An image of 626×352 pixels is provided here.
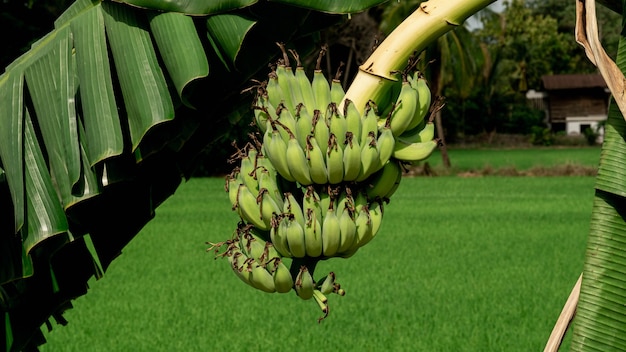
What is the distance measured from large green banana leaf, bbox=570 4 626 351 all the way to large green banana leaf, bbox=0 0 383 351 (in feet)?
1.62

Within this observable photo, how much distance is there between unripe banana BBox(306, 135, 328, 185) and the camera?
1.31 meters

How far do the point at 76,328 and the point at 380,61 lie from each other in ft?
16.8

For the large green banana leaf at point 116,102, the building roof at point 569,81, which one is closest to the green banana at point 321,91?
the large green banana leaf at point 116,102

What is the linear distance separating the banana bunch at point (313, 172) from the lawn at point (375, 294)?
400 centimetres

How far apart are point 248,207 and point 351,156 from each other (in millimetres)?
193

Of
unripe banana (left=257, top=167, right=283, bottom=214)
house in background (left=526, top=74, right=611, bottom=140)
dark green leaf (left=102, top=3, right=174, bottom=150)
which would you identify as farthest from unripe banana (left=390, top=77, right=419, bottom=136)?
house in background (left=526, top=74, right=611, bottom=140)

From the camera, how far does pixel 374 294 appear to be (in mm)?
7043

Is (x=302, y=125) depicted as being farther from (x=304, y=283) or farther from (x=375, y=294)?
(x=375, y=294)

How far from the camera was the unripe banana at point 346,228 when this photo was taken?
51.8 inches

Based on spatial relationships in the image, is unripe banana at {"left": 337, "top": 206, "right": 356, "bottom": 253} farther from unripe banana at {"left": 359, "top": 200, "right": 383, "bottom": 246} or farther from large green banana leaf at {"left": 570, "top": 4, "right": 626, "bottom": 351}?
large green banana leaf at {"left": 570, "top": 4, "right": 626, "bottom": 351}

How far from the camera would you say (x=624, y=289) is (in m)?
1.38

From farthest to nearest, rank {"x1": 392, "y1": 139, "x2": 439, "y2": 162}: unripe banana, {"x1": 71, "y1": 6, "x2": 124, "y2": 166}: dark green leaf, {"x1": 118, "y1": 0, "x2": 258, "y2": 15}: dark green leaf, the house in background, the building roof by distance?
1. the house in background
2. the building roof
3. {"x1": 71, "y1": 6, "x2": 124, "y2": 166}: dark green leaf
4. {"x1": 118, "y1": 0, "x2": 258, "y2": 15}: dark green leaf
5. {"x1": 392, "y1": 139, "x2": 439, "y2": 162}: unripe banana

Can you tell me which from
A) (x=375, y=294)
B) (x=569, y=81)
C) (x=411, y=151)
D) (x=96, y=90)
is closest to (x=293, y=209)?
(x=411, y=151)

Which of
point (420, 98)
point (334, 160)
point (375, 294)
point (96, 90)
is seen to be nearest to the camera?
point (334, 160)
